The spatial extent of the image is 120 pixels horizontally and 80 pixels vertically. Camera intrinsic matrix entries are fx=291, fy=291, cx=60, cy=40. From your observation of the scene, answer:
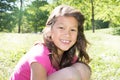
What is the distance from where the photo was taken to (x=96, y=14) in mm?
31328

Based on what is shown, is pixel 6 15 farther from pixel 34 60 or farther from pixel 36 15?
pixel 34 60

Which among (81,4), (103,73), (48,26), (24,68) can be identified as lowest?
(103,73)

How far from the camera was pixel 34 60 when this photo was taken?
3678 mm

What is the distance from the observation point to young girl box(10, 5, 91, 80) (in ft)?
12.4

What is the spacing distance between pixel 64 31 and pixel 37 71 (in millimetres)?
762

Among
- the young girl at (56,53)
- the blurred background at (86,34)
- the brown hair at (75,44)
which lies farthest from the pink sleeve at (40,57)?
the blurred background at (86,34)

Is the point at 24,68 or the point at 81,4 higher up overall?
the point at 81,4

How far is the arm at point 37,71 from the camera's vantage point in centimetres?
370

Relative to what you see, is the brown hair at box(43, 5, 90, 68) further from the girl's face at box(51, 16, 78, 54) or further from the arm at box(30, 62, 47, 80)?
the arm at box(30, 62, 47, 80)

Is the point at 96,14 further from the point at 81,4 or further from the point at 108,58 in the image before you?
the point at 108,58

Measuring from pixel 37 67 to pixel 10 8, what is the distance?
Answer: 131ft

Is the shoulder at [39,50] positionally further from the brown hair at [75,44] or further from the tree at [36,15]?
the tree at [36,15]

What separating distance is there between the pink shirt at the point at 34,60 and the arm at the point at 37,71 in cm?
5

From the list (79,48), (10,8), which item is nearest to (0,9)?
(10,8)
